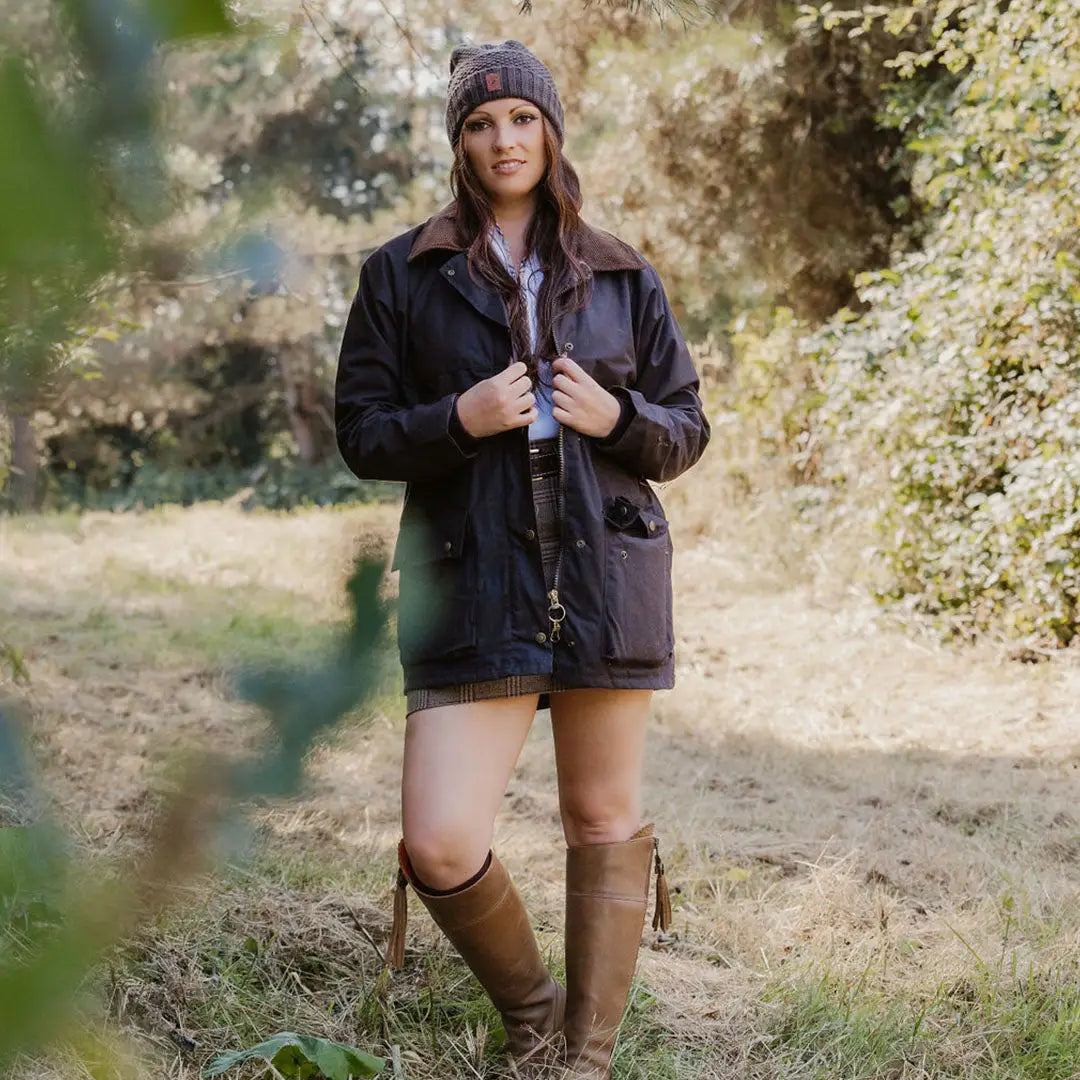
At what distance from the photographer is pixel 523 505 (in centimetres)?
212

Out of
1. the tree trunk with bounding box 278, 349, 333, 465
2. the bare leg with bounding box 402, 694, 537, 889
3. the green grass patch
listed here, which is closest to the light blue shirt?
the bare leg with bounding box 402, 694, 537, 889

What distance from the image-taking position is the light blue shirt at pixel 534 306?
2.18m

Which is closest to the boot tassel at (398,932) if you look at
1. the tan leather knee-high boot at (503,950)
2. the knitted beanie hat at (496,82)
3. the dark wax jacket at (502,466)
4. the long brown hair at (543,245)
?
the tan leather knee-high boot at (503,950)

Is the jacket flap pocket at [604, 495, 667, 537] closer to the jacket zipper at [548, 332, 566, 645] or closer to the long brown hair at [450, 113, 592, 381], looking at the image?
the jacket zipper at [548, 332, 566, 645]

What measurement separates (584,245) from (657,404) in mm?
309

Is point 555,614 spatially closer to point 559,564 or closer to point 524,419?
point 559,564

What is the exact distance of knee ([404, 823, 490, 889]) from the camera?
82.2 inches

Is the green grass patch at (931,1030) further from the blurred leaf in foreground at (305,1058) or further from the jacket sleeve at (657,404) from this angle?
the jacket sleeve at (657,404)

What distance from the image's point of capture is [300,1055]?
214 cm

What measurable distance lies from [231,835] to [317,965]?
6.84 feet

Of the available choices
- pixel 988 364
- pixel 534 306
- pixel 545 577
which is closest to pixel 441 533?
pixel 545 577

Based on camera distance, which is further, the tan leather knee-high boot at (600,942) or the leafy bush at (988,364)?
the leafy bush at (988,364)

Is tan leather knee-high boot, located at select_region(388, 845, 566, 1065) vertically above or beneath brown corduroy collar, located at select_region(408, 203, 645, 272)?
beneath

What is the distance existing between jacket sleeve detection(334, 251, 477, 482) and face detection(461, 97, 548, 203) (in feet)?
0.76
